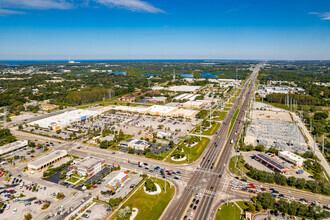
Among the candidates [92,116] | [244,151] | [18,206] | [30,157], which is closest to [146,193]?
[18,206]

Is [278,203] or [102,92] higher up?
[102,92]

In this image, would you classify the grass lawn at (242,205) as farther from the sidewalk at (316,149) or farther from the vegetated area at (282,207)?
the sidewalk at (316,149)

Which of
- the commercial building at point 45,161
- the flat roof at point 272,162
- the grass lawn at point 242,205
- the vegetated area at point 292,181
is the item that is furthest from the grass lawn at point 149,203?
the flat roof at point 272,162

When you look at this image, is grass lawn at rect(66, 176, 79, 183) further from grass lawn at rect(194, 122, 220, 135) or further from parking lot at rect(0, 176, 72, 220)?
grass lawn at rect(194, 122, 220, 135)

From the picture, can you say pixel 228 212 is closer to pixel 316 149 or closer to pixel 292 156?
pixel 292 156

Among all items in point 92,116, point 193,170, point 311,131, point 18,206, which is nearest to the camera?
point 18,206

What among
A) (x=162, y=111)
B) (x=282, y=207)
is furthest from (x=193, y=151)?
(x=162, y=111)

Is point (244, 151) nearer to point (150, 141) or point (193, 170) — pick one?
point (193, 170)

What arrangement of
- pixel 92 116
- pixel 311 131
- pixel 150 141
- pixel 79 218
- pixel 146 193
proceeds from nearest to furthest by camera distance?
pixel 79 218
pixel 146 193
pixel 150 141
pixel 311 131
pixel 92 116
